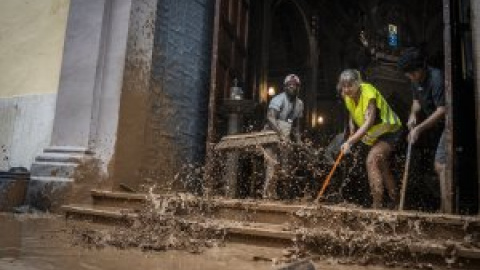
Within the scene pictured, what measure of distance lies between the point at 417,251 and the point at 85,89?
13.4 feet

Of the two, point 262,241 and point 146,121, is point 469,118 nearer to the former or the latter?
point 262,241

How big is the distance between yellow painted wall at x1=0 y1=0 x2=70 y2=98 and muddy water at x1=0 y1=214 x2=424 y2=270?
2922mm

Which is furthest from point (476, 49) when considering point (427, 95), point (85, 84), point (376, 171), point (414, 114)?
point (85, 84)

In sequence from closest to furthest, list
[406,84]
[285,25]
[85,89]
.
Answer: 1. [85,89]
2. [406,84]
3. [285,25]

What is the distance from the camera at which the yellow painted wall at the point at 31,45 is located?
18.5 ft

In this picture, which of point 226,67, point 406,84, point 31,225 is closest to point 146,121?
point 226,67

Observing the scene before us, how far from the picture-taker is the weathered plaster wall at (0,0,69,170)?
5.55m

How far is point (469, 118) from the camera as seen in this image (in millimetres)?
4555

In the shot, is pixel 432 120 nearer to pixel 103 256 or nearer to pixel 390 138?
pixel 390 138

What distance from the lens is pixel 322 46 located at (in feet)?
55.2

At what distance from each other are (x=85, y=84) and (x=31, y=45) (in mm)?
1605

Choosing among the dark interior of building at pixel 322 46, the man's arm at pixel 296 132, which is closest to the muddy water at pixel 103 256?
the dark interior of building at pixel 322 46

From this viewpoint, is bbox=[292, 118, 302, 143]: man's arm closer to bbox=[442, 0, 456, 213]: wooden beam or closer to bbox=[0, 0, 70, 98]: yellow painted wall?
bbox=[442, 0, 456, 213]: wooden beam

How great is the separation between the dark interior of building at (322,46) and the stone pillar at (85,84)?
1510 millimetres
